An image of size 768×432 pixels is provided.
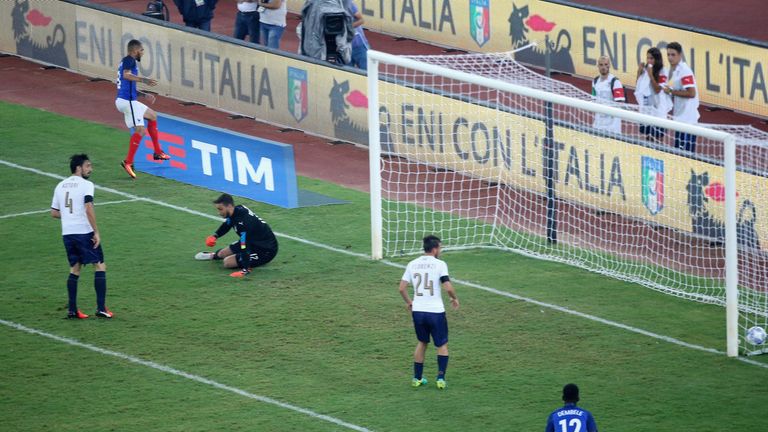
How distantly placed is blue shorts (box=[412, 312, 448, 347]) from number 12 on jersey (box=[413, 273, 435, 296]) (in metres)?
0.24

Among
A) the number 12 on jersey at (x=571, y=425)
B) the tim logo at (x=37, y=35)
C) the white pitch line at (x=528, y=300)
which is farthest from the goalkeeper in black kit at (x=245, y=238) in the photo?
the tim logo at (x=37, y=35)

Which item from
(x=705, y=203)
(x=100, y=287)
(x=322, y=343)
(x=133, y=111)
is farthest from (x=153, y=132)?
(x=705, y=203)

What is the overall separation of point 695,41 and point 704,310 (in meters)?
9.14

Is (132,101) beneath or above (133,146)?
above

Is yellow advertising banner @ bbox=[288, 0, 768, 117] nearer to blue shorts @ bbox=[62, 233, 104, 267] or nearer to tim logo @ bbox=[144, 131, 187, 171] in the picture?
tim logo @ bbox=[144, 131, 187, 171]

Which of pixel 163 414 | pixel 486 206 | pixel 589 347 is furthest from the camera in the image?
pixel 486 206

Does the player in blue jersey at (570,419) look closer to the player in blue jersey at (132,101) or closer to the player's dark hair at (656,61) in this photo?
the player's dark hair at (656,61)

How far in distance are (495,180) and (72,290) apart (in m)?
7.21

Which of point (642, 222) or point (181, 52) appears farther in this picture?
point (181, 52)

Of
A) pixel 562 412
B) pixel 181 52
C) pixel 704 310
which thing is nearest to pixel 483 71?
pixel 181 52

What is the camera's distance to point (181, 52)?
92.2 feet

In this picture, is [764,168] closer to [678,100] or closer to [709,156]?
[709,156]

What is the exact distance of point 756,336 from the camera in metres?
16.6

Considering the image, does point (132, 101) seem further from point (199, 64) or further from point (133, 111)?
point (199, 64)
